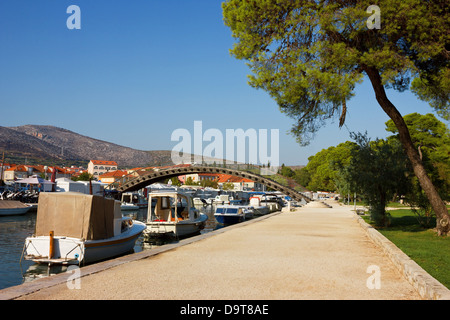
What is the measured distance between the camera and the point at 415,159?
588 inches

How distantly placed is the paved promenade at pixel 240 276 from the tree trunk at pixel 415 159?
4.91 metres

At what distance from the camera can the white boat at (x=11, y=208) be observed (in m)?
34.4

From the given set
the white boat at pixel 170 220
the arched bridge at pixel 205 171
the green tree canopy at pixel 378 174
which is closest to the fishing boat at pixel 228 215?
the white boat at pixel 170 220

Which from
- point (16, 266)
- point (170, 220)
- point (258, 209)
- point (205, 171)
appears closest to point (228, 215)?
point (170, 220)

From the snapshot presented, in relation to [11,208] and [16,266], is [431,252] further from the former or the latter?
[11,208]

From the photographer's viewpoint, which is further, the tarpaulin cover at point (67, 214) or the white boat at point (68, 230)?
the tarpaulin cover at point (67, 214)

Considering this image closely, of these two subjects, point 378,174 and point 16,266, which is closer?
point 16,266

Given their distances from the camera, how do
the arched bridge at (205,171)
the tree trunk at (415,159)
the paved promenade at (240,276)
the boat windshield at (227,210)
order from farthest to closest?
the arched bridge at (205,171) → the boat windshield at (227,210) → the tree trunk at (415,159) → the paved promenade at (240,276)

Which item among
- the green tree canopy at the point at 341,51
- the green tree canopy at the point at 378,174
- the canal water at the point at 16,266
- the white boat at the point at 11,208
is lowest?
the canal water at the point at 16,266

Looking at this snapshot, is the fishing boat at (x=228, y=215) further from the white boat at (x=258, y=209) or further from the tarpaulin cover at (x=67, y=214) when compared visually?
the tarpaulin cover at (x=67, y=214)

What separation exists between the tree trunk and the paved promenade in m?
4.91

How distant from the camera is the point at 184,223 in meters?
22.4

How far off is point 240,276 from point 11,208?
34681 millimetres

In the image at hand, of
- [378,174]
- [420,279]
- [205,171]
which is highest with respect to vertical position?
[205,171]
